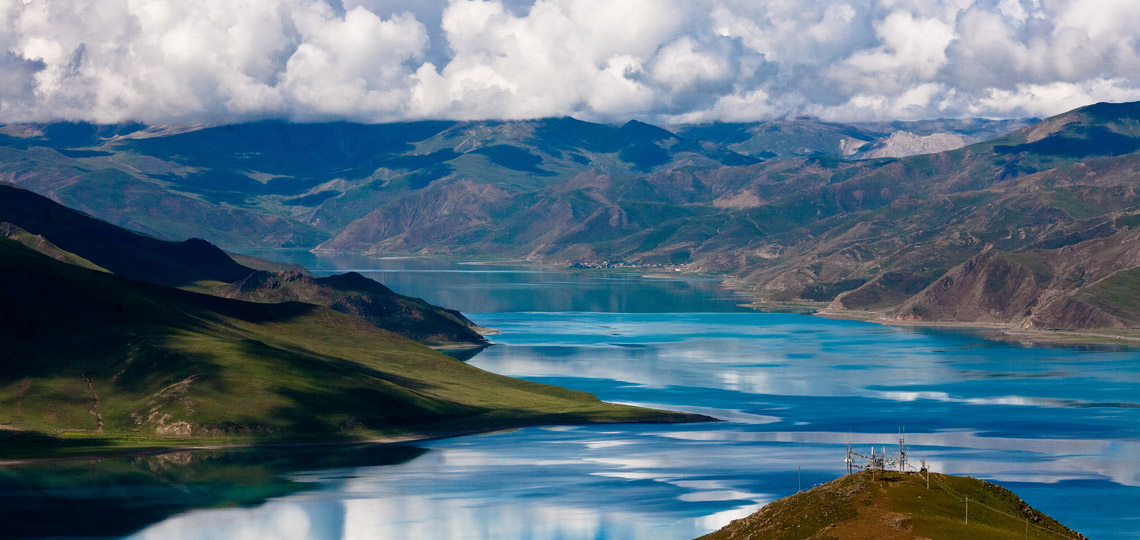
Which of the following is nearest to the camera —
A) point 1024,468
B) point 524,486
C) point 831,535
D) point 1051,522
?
point 831,535

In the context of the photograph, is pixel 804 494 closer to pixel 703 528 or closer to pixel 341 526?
pixel 703 528

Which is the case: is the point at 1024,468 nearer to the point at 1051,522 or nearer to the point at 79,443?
the point at 1051,522

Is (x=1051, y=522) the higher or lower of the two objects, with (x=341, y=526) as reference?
higher

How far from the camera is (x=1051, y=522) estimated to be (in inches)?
3095

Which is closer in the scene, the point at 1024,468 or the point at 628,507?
the point at 628,507

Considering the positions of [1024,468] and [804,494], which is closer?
[804,494]

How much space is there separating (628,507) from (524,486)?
19.3 meters

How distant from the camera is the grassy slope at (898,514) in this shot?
71750 millimetres

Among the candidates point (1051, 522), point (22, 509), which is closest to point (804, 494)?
point (1051, 522)

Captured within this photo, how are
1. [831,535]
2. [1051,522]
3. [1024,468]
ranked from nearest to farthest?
[831,535]
[1051,522]
[1024,468]

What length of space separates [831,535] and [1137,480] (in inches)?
5050

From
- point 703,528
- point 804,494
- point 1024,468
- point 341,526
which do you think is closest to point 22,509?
point 341,526

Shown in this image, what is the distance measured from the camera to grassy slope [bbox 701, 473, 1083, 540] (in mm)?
71750

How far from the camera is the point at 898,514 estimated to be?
73125 mm
